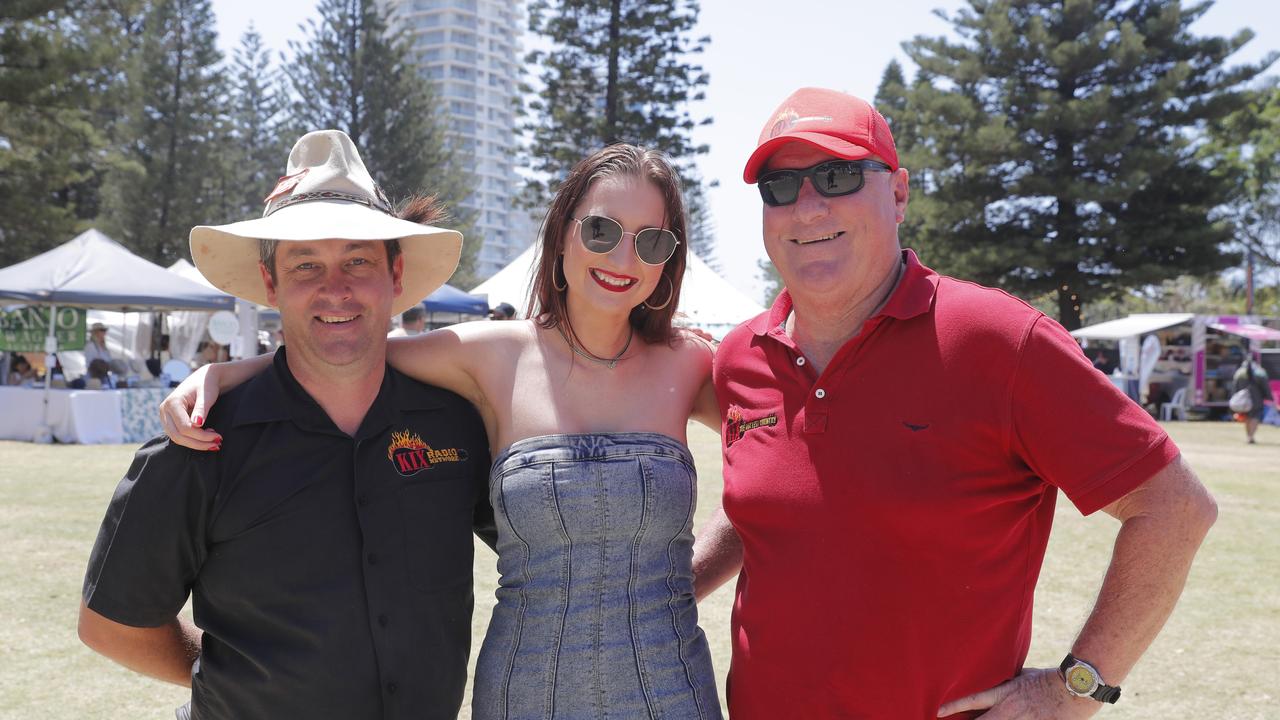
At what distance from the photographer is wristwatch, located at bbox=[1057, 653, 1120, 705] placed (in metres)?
1.91

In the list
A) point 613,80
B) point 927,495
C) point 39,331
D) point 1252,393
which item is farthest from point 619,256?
point 613,80

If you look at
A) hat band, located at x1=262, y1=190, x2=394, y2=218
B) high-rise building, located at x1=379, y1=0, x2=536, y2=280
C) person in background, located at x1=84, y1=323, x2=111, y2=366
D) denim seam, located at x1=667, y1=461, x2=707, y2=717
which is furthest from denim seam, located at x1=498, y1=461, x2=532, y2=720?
high-rise building, located at x1=379, y1=0, x2=536, y2=280

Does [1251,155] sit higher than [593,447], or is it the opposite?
[1251,155]

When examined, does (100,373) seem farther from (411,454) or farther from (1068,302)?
(1068,302)

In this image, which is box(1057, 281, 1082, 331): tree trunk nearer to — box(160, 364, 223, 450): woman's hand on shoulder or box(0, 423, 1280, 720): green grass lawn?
box(0, 423, 1280, 720): green grass lawn

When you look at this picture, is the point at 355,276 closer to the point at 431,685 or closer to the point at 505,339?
the point at 505,339

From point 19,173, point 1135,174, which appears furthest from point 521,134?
point 1135,174

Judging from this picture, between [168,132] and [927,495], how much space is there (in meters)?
38.5

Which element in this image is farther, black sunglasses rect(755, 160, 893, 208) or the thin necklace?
the thin necklace

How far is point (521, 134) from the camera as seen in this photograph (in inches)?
1186

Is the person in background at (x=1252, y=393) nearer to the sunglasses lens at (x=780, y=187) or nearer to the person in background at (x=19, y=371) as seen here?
the sunglasses lens at (x=780, y=187)

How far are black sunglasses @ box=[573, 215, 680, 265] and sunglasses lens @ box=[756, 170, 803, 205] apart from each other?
12.8 inches

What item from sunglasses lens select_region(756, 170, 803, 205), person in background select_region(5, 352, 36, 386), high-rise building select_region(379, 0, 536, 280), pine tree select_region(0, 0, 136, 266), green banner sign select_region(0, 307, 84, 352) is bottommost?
person in background select_region(5, 352, 36, 386)

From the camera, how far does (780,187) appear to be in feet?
7.49
